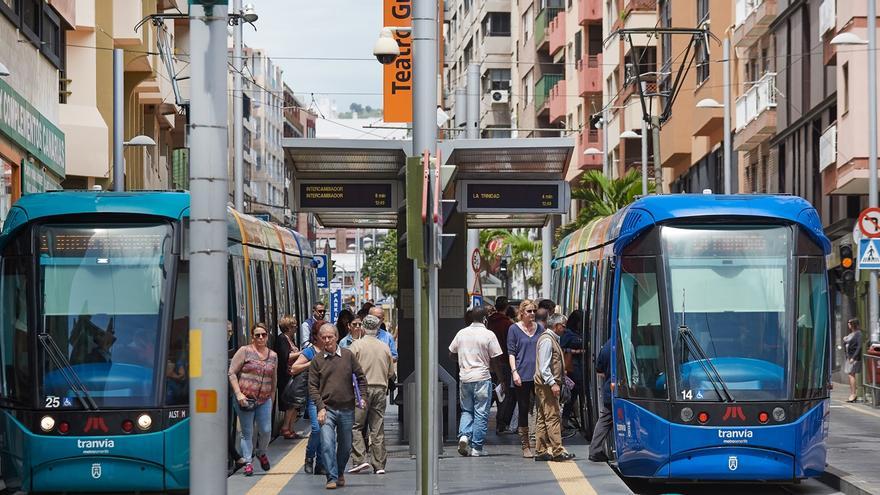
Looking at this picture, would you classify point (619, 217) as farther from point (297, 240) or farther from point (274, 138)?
point (274, 138)

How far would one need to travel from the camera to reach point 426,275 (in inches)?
591

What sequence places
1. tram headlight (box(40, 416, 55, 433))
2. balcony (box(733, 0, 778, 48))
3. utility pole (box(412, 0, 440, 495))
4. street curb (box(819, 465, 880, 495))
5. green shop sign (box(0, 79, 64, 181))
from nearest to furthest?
utility pole (box(412, 0, 440, 495)) → tram headlight (box(40, 416, 55, 433)) → street curb (box(819, 465, 880, 495)) → green shop sign (box(0, 79, 64, 181)) → balcony (box(733, 0, 778, 48))

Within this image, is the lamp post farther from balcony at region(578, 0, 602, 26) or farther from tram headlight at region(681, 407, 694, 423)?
balcony at region(578, 0, 602, 26)

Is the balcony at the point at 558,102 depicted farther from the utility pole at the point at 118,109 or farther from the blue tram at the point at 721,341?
the blue tram at the point at 721,341

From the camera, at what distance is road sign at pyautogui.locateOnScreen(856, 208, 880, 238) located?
28.5m

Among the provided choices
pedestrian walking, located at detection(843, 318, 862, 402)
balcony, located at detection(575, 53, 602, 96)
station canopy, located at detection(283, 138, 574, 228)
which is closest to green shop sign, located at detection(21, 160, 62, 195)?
station canopy, located at detection(283, 138, 574, 228)

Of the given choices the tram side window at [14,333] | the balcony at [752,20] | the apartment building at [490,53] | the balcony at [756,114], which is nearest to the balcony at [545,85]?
the apartment building at [490,53]

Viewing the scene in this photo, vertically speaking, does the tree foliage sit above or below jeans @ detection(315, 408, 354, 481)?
above

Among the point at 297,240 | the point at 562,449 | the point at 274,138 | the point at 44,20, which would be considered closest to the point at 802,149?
the point at 297,240

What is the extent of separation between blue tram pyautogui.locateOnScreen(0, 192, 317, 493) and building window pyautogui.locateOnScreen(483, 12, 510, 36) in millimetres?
80101

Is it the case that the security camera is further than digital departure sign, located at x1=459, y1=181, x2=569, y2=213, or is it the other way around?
digital departure sign, located at x1=459, y1=181, x2=569, y2=213

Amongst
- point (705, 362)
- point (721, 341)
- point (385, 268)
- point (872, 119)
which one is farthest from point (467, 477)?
point (385, 268)

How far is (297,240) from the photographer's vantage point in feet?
105

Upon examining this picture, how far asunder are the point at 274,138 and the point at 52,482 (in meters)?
139
